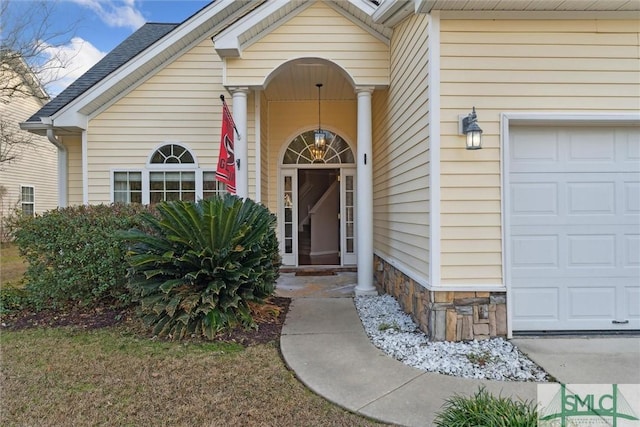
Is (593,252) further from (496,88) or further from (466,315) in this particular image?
(496,88)

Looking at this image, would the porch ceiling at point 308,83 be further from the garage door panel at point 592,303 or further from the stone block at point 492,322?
the garage door panel at point 592,303

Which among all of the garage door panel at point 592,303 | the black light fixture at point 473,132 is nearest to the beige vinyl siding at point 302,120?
the black light fixture at point 473,132

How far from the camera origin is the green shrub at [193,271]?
12.8 ft

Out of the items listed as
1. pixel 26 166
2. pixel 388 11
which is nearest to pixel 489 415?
pixel 388 11

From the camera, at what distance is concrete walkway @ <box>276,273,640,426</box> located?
2.59 metres

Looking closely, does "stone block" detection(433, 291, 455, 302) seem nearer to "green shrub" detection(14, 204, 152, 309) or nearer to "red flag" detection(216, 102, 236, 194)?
"red flag" detection(216, 102, 236, 194)

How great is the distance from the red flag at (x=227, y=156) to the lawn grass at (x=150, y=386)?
2.43m

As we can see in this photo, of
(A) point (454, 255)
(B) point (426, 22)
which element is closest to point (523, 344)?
(A) point (454, 255)

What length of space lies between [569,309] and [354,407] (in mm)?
→ 2699

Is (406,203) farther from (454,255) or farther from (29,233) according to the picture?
(29,233)

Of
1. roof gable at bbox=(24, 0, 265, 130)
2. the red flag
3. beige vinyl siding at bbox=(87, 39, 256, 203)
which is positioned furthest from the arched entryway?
roof gable at bbox=(24, 0, 265, 130)

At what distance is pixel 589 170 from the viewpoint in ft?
12.4

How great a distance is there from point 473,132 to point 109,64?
25.2ft

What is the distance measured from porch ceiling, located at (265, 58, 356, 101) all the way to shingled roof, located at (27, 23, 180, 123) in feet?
7.06
